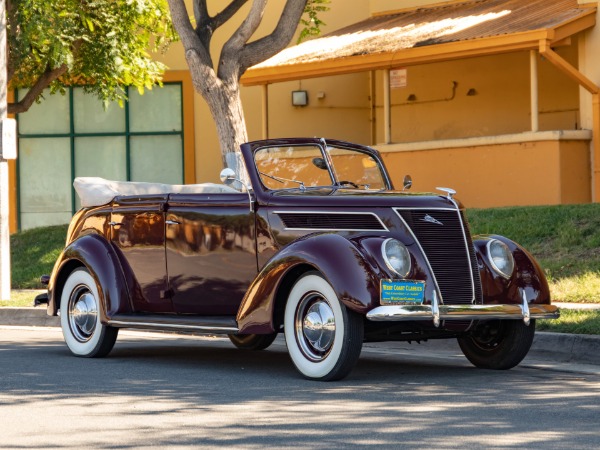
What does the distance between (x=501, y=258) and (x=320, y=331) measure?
1482 mm

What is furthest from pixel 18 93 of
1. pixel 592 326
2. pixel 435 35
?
pixel 592 326

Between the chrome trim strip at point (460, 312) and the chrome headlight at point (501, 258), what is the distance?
13.1 inches

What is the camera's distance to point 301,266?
8727 millimetres

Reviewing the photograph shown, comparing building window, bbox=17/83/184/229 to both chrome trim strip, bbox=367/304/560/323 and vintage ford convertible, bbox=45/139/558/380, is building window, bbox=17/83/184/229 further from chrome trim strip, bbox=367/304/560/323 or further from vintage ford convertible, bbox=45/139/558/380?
chrome trim strip, bbox=367/304/560/323

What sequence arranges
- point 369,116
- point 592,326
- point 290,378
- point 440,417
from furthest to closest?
point 369,116, point 592,326, point 290,378, point 440,417

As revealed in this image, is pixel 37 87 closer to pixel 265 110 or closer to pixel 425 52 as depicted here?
pixel 265 110

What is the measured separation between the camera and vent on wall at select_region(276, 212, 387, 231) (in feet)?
28.6

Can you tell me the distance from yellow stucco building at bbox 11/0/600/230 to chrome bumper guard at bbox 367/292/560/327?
37.3ft

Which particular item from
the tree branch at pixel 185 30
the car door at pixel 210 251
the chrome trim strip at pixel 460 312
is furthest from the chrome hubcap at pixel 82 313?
the tree branch at pixel 185 30

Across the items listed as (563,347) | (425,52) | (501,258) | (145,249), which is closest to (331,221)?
(501,258)

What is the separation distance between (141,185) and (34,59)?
11.5 meters

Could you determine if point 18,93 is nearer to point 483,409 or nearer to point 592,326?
point 592,326

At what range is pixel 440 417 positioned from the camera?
6.98 meters

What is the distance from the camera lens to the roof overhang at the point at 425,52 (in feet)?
64.4
